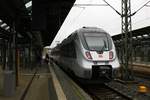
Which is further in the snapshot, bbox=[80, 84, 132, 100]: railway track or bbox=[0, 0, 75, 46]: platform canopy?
bbox=[0, 0, 75, 46]: platform canopy

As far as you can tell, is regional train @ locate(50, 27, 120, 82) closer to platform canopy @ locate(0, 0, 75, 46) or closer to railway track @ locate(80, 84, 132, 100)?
railway track @ locate(80, 84, 132, 100)

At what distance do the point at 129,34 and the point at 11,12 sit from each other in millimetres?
8912

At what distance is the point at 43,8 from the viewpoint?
2414cm

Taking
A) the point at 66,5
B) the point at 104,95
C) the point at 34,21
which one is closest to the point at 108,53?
the point at 104,95

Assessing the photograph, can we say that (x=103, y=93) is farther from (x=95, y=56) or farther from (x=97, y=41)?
(x=97, y=41)

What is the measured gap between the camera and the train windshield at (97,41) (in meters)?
18.6

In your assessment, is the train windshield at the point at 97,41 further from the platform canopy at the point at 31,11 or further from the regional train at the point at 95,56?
the platform canopy at the point at 31,11

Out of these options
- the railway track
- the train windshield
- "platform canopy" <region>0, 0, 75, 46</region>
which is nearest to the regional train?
the train windshield

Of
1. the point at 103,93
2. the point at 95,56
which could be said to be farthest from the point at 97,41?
the point at 103,93

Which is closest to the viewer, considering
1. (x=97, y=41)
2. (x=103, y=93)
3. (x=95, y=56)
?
(x=103, y=93)

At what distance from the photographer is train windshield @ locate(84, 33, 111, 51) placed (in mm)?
18641

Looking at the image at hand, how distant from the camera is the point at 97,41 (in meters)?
19.1

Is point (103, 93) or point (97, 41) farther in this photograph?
point (97, 41)

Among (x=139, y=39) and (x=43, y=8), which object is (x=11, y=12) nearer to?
(x=43, y=8)
